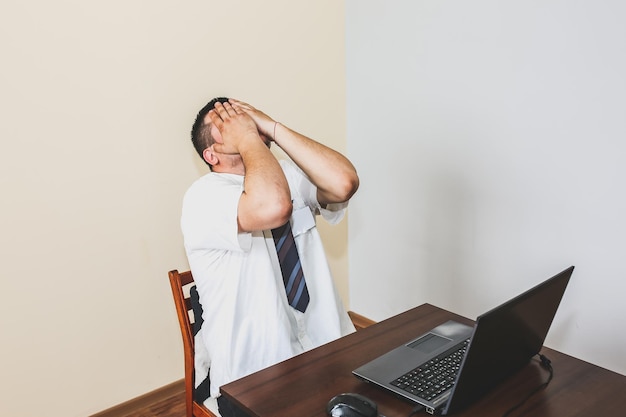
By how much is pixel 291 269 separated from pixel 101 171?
1005 millimetres

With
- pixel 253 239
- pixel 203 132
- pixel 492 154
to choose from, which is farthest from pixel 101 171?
pixel 492 154

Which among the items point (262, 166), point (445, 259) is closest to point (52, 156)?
point (262, 166)

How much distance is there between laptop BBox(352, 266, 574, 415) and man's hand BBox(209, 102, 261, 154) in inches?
29.3

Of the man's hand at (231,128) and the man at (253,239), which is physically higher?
the man's hand at (231,128)

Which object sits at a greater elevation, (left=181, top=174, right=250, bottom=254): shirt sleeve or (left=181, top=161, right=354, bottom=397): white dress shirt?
(left=181, top=174, right=250, bottom=254): shirt sleeve

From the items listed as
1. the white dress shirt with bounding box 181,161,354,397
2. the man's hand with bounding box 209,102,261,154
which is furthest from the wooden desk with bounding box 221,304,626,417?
the man's hand with bounding box 209,102,261,154

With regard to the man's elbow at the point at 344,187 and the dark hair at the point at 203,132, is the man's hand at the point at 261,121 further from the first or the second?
the man's elbow at the point at 344,187

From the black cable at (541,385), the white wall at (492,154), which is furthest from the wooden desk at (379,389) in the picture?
the white wall at (492,154)

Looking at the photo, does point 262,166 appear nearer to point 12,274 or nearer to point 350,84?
point 12,274

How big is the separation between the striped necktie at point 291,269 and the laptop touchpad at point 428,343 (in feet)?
1.39

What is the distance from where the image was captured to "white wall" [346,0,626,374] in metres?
1.81

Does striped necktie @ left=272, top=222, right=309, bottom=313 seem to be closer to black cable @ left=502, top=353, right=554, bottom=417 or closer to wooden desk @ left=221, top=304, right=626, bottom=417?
wooden desk @ left=221, top=304, right=626, bottom=417

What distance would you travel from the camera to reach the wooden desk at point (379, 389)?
0.99 meters

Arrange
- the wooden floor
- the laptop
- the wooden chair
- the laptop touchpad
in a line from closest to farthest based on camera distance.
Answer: the laptop → the laptop touchpad → the wooden chair → the wooden floor
